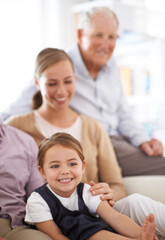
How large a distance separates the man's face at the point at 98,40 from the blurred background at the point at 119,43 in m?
0.97

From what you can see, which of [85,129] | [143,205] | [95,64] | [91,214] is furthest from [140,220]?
[95,64]

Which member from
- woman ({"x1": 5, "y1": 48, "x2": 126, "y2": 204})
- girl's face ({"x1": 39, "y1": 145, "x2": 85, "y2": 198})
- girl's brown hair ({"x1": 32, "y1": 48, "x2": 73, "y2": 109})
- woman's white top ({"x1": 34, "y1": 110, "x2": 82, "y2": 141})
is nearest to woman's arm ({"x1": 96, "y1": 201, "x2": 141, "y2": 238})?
girl's face ({"x1": 39, "y1": 145, "x2": 85, "y2": 198})

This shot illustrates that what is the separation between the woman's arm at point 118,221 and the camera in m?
0.87

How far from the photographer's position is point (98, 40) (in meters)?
1.68

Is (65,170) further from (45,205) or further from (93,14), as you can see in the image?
(93,14)

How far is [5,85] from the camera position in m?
2.68

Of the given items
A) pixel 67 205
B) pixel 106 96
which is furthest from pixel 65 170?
pixel 106 96

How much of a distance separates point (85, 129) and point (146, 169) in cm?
46

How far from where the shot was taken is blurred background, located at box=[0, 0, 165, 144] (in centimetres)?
270

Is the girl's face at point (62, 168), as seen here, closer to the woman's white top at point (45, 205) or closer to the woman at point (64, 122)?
the woman's white top at point (45, 205)

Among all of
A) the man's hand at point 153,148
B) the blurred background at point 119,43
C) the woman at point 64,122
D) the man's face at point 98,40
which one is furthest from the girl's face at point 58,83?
the blurred background at point 119,43

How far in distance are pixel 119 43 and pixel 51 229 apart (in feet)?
7.50

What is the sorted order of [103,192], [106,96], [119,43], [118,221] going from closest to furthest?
1. [118,221]
2. [103,192]
3. [106,96]
4. [119,43]

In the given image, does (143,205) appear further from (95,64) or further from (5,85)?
(5,85)
